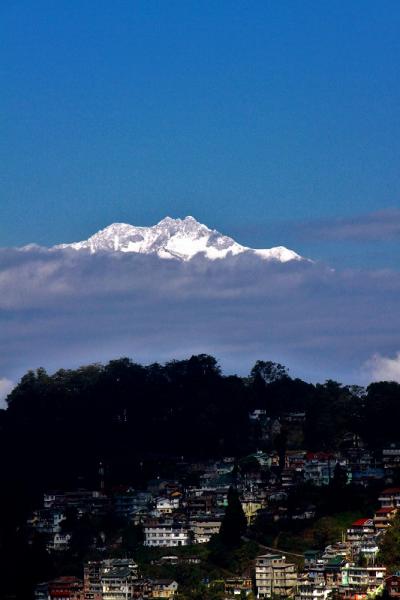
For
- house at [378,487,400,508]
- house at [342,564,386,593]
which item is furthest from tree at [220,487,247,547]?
house at [342,564,386,593]

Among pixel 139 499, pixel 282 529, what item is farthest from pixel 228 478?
pixel 282 529

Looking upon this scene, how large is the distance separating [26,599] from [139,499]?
10576 millimetres

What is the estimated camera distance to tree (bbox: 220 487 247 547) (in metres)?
61.1

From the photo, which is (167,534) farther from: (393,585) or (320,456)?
(393,585)

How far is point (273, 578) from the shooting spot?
57.3 metres

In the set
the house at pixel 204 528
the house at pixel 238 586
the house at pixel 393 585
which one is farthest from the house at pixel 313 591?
the house at pixel 204 528

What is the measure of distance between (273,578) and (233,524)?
4.39 metres

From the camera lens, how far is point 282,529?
2485 inches

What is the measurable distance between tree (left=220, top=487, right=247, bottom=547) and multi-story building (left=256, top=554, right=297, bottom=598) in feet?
10.7

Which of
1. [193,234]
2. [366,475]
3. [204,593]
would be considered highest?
[193,234]

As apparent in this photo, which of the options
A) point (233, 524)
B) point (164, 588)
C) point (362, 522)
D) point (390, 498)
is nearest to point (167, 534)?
point (233, 524)

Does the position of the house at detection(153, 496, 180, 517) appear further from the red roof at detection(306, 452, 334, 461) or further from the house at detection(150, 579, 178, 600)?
the house at detection(150, 579, 178, 600)

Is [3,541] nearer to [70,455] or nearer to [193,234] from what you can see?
[70,455]

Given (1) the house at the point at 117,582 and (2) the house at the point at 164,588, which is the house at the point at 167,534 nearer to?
(1) the house at the point at 117,582
